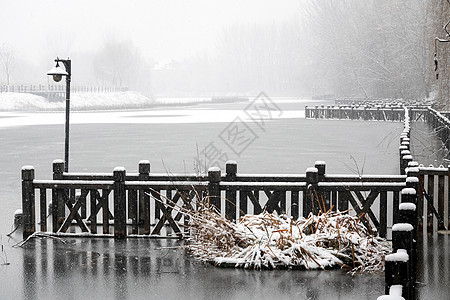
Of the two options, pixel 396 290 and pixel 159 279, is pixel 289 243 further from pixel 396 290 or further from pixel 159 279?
pixel 396 290

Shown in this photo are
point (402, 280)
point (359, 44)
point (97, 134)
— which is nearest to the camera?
point (402, 280)

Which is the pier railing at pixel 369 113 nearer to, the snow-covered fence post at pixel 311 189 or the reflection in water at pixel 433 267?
the reflection in water at pixel 433 267

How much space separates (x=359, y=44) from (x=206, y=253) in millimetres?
82064

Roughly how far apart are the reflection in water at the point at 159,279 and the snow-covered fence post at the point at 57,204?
0.82 m

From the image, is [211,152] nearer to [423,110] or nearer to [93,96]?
[423,110]

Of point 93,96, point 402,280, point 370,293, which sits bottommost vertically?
point 370,293

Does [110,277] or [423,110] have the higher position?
[423,110]

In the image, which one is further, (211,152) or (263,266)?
(211,152)

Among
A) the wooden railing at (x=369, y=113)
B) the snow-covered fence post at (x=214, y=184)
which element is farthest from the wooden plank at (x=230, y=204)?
the wooden railing at (x=369, y=113)

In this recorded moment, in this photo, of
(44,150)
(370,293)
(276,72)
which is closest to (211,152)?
(44,150)

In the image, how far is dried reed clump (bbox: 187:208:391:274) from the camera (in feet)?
29.2

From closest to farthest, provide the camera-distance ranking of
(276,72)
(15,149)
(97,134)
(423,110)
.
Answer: (15,149)
(97,134)
(423,110)
(276,72)

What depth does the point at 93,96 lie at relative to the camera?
375 feet

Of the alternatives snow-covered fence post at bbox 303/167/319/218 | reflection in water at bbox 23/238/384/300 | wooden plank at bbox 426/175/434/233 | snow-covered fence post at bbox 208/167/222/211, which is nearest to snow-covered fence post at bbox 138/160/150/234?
reflection in water at bbox 23/238/384/300
